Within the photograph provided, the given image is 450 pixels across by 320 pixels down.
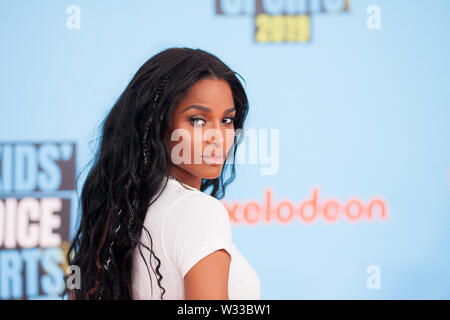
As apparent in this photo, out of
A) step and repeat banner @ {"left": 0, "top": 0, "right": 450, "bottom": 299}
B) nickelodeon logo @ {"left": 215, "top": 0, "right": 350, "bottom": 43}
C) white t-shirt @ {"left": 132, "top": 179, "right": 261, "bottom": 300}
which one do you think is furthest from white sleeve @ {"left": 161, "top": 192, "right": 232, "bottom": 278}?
nickelodeon logo @ {"left": 215, "top": 0, "right": 350, "bottom": 43}

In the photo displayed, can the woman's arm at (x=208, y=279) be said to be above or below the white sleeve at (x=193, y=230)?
below

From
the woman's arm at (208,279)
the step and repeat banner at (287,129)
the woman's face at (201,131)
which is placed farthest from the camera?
the step and repeat banner at (287,129)

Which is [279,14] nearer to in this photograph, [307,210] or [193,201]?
[307,210]

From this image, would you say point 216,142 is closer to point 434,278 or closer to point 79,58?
point 79,58

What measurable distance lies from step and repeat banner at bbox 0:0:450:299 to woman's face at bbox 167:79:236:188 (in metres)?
1.16

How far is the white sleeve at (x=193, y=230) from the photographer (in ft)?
2.47

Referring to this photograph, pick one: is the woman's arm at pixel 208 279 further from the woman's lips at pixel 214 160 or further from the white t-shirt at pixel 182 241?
the woman's lips at pixel 214 160

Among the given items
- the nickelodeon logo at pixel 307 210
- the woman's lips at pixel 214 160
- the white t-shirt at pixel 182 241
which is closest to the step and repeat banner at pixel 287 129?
the nickelodeon logo at pixel 307 210

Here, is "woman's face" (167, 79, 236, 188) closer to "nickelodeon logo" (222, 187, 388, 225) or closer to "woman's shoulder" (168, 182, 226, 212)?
"woman's shoulder" (168, 182, 226, 212)

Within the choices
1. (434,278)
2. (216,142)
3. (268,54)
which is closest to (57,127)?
(268,54)

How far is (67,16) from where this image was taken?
2156 mm

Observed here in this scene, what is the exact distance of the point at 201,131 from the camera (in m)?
0.94

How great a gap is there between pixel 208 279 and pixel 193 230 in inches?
3.4

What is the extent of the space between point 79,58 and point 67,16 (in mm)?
219
